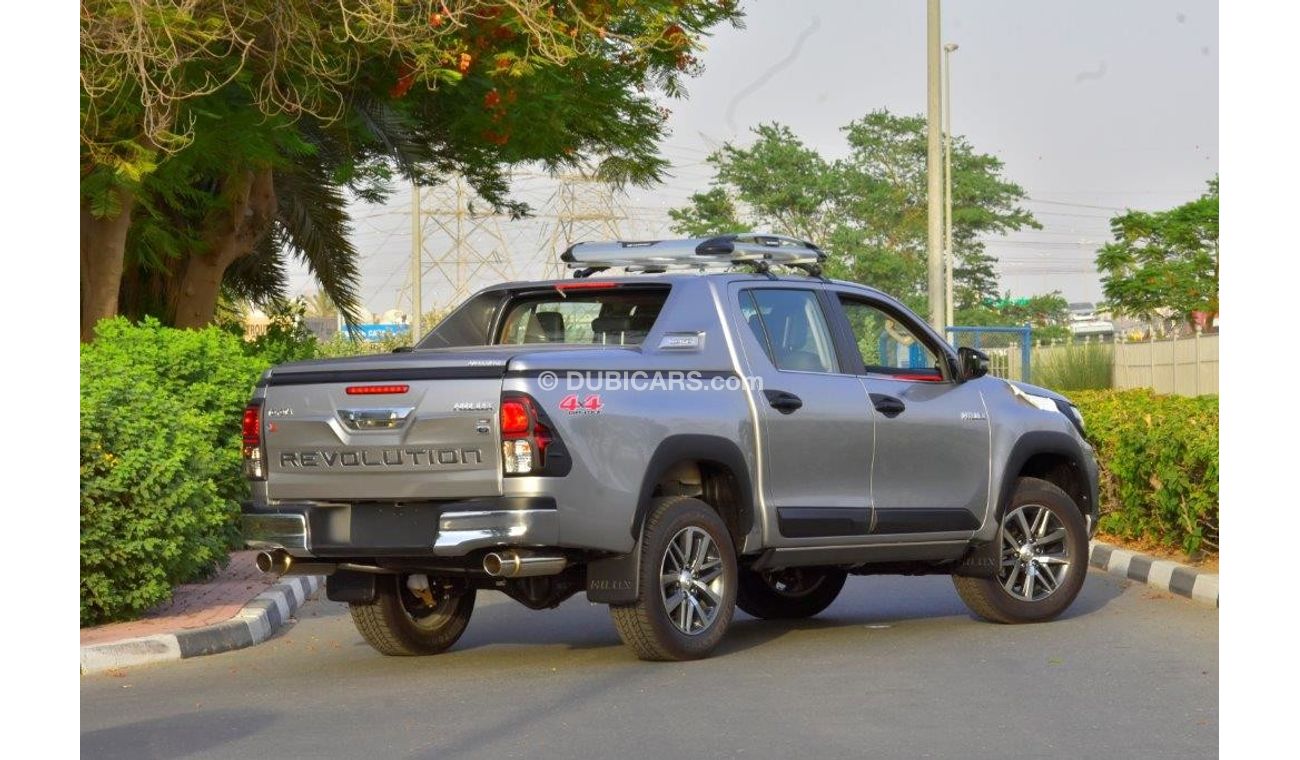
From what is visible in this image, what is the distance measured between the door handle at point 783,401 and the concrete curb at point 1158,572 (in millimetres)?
3302

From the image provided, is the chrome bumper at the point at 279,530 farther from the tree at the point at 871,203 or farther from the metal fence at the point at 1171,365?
the tree at the point at 871,203

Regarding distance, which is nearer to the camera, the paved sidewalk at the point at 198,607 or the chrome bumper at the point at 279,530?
the chrome bumper at the point at 279,530

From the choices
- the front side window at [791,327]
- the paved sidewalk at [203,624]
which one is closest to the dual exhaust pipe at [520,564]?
the front side window at [791,327]

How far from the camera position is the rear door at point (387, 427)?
902cm

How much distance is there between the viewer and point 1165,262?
174ft

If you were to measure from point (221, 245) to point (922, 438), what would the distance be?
44.8 ft

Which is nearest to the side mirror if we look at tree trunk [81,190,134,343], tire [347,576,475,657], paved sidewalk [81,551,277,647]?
tire [347,576,475,657]

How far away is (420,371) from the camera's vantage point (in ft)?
30.1

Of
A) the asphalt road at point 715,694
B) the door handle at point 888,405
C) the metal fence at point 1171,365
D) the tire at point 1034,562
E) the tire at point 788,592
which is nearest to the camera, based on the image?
the asphalt road at point 715,694

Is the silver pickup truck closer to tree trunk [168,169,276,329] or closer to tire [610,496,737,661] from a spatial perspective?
tire [610,496,737,661]

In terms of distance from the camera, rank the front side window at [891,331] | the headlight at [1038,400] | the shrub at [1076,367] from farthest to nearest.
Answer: the shrub at [1076,367] < the headlight at [1038,400] < the front side window at [891,331]

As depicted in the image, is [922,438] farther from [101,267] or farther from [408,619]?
[101,267]

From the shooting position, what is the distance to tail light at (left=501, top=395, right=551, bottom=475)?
29.4ft

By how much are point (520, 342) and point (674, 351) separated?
1.23m
